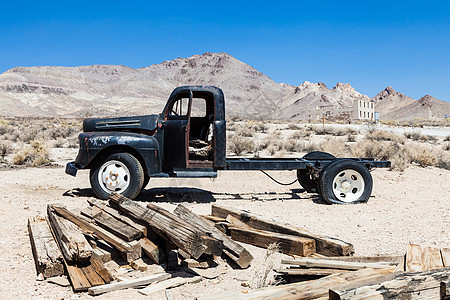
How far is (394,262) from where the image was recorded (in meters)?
4.60

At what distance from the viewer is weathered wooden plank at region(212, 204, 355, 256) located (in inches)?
206

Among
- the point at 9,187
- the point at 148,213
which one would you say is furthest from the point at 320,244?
the point at 9,187

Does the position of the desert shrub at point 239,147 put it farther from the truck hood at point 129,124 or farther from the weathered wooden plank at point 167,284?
the weathered wooden plank at point 167,284

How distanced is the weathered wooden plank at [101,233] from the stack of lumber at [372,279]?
180cm

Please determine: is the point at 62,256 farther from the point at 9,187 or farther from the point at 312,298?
the point at 9,187

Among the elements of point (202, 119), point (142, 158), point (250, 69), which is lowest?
point (142, 158)

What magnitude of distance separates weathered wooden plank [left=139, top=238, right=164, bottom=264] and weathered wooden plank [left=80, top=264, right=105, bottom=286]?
0.73 meters

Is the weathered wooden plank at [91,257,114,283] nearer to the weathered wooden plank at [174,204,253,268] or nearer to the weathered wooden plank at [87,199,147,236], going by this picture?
the weathered wooden plank at [87,199,147,236]

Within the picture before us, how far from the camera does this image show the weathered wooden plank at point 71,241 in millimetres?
4629

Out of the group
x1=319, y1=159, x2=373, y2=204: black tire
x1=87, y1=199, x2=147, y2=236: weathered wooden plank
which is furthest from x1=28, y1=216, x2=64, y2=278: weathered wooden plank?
x1=319, y1=159, x2=373, y2=204: black tire

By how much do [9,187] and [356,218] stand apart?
296 inches

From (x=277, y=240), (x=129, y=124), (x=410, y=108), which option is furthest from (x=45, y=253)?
(x=410, y=108)

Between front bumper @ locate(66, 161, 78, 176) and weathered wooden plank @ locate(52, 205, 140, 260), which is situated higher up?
front bumper @ locate(66, 161, 78, 176)

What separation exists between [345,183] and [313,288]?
5551 millimetres
